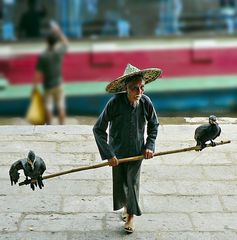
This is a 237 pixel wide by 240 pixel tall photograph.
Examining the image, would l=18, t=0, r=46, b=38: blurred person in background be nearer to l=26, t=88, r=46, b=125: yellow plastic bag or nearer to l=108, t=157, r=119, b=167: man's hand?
l=26, t=88, r=46, b=125: yellow plastic bag

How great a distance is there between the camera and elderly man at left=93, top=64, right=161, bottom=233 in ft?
12.3

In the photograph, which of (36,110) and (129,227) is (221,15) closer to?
(36,110)

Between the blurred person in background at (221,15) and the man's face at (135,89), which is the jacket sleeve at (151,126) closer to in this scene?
the man's face at (135,89)

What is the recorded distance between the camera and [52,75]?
7754mm

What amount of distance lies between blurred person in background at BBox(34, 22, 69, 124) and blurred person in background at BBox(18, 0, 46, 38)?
408 mm

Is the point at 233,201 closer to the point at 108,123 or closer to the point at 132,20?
the point at 108,123

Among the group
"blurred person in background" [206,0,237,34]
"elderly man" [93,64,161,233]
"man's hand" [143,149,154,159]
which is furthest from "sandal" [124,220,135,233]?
"blurred person in background" [206,0,237,34]

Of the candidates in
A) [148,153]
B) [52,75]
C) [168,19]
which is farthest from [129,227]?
[168,19]

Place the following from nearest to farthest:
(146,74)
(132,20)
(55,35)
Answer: (146,74)
(55,35)
(132,20)

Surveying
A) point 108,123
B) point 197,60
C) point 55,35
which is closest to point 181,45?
point 197,60

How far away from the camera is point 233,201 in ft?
15.3

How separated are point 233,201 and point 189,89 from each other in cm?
497

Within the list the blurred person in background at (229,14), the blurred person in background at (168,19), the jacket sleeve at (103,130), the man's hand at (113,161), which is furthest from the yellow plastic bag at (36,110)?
the man's hand at (113,161)

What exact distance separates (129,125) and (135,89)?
0.85 ft
